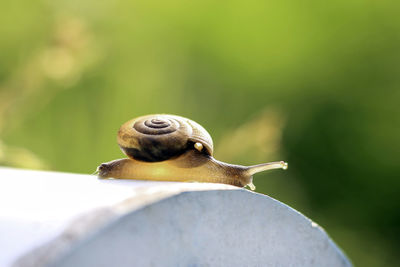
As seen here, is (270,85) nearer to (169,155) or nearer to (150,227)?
(169,155)

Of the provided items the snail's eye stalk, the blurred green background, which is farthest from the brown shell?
the blurred green background

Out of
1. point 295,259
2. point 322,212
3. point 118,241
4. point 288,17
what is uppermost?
point 118,241

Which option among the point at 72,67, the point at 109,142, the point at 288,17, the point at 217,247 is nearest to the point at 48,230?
the point at 217,247

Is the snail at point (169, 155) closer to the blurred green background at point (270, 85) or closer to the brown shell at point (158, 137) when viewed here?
the brown shell at point (158, 137)

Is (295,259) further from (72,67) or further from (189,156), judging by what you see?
(72,67)

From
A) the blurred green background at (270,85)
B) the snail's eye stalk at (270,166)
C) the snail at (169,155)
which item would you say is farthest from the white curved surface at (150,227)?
the blurred green background at (270,85)

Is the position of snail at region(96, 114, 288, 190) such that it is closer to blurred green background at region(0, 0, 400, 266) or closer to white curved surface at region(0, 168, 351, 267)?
white curved surface at region(0, 168, 351, 267)

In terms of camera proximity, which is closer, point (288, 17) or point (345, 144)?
point (345, 144)
